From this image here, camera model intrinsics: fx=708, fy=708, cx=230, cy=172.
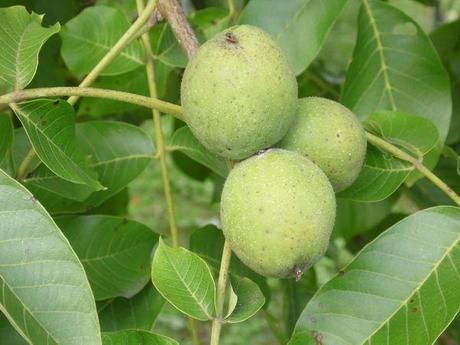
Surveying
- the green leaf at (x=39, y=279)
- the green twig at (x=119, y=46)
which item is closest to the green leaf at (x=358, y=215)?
the green twig at (x=119, y=46)

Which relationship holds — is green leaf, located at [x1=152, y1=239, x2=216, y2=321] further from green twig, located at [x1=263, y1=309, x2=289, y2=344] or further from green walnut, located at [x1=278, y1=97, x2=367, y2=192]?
green twig, located at [x1=263, y1=309, x2=289, y2=344]

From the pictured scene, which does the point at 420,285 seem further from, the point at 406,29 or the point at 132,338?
the point at 406,29

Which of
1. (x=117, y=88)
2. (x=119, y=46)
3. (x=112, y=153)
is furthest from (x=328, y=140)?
(x=117, y=88)

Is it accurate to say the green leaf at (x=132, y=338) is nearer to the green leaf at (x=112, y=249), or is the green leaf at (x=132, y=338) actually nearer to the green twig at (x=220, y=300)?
the green twig at (x=220, y=300)

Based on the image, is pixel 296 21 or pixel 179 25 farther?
pixel 296 21

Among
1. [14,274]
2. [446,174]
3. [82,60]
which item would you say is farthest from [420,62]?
[14,274]

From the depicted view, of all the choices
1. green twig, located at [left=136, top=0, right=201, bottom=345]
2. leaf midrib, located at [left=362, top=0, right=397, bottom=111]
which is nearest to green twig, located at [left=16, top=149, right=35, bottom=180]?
green twig, located at [left=136, top=0, right=201, bottom=345]

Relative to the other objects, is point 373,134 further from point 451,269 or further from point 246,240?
point 246,240

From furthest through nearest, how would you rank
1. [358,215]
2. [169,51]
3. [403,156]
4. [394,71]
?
[358,215]
[394,71]
[169,51]
[403,156]
